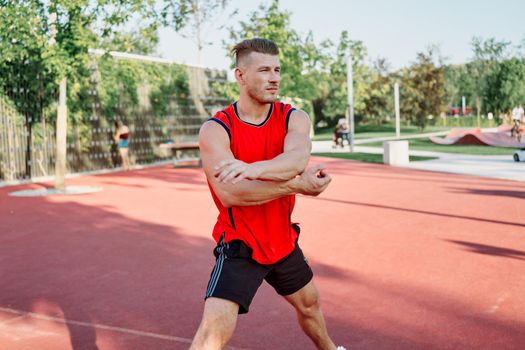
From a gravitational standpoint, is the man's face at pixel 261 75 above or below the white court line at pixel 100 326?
above

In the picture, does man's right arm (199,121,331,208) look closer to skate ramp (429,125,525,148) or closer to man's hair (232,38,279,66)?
man's hair (232,38,279,66)

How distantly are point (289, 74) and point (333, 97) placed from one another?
18984 millimetres

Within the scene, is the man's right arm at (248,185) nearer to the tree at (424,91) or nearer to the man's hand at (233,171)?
the man's hand at (233,171)

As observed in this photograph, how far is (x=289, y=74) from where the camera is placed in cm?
3394

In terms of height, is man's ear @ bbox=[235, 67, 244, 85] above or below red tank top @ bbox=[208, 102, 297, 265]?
above

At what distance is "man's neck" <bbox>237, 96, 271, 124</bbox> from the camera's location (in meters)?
3.60

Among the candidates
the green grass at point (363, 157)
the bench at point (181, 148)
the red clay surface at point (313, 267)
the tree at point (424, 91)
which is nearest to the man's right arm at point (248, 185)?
the red clay surface at point (313, 267)

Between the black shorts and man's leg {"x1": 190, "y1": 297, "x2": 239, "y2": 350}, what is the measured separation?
0.04 meters

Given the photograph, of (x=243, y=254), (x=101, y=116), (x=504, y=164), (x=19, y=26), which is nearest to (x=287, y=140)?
(x=243, y=254)

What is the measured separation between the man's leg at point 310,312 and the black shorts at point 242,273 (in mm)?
117

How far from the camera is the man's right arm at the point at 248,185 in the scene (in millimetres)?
3340

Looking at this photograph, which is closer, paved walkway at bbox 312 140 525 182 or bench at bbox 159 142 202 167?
paved walkway at bbox 312 140 525 182

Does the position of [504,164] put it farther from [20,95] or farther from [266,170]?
[266,170]

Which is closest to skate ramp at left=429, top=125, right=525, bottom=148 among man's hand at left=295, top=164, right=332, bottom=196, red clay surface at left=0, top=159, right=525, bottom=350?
red clay surface at left=0, top=159, right=525, bottom=350
